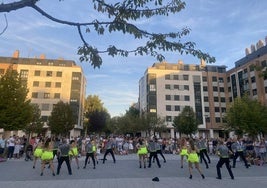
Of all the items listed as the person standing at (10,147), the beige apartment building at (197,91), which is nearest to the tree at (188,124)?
the beige apartment building at (197,91)

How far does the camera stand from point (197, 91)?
66000mm

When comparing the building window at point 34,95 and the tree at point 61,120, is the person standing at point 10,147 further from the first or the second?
the building window at point 34,95

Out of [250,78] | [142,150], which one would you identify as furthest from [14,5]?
[250,78]

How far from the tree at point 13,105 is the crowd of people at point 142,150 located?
18.7 feet

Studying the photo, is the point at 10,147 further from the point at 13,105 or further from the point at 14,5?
the point at 14,5

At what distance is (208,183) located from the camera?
9938 mm

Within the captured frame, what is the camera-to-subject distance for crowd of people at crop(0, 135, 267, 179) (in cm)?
1195

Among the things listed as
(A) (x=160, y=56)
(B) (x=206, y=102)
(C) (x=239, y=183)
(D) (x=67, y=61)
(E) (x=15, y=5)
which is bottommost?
(C) (x=239, y=183)

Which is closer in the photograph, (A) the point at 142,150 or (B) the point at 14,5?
(B) the point at 14,5

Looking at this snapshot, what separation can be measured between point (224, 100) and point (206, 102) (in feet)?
17.3

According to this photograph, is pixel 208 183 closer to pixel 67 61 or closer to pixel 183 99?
pixel 183 99

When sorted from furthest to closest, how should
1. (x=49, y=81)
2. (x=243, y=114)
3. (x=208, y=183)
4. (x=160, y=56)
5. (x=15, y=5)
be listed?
(x=49, y=81) < (x=243, y=114) < (x=208, y=183) < (x=160, y=56) < (x=15, y=5)

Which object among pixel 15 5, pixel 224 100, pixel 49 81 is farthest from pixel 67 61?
pixel 15 5

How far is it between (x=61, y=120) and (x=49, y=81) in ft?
58.8
